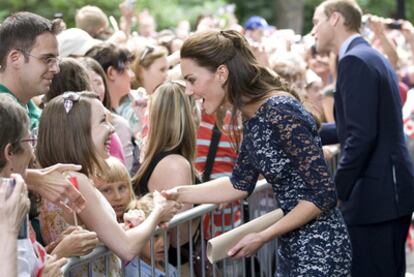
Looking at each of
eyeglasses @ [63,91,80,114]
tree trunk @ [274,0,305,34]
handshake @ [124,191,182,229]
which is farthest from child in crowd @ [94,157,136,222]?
tree trunk @ [274,0,305,34]

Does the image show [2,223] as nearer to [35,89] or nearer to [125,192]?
[35,89]

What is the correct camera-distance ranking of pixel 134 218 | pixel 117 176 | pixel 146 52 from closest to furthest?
pixel 134 218
pixel 117 176
pixel 146 52

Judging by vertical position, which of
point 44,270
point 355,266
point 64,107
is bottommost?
point 355,266

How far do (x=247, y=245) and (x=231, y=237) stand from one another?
93 millimetres

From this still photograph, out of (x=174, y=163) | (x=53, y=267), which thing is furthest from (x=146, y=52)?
(x=53, y=267)

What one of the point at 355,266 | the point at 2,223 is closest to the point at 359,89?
the point at 355,266

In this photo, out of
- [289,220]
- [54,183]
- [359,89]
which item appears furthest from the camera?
[359,89]

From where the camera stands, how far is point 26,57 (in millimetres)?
4906

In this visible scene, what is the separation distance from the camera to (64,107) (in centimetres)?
474

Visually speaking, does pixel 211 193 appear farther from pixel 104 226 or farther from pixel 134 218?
pixel 104 226

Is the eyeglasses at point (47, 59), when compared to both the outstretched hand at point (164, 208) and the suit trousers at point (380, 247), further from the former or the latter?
the suit trousers at point (380, 247)

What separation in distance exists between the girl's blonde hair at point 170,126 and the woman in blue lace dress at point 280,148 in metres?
1.14

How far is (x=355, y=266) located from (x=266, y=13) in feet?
81.1

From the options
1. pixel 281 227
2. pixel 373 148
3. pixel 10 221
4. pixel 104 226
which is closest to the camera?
pixel 10 221
